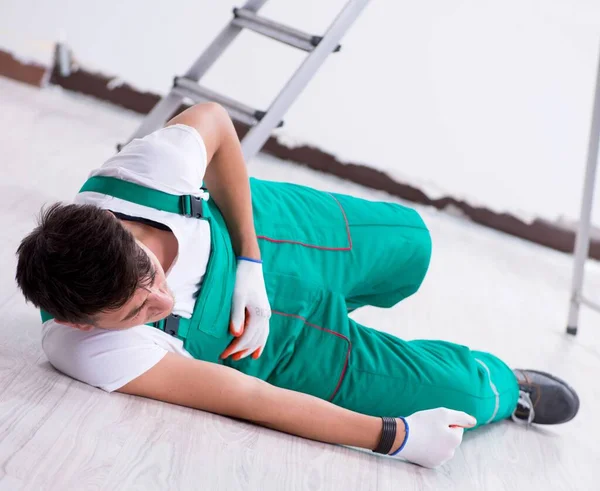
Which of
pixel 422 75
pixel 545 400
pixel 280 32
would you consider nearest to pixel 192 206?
pixel 545 400

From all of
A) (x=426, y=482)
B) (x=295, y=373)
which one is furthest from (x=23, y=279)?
(x=426, y=482)

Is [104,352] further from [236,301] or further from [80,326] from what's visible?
[236,301]

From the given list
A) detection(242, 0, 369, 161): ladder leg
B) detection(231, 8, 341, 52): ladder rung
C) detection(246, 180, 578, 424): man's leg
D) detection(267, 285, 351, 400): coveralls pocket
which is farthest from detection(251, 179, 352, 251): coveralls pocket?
detection(231, 8, 341, 52): ladder rung

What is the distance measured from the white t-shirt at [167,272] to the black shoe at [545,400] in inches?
33.8

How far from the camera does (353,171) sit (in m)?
3.97

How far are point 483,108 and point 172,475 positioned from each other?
2.91 metres

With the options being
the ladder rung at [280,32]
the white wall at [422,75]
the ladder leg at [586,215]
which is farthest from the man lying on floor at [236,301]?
the white wall at [422,75]

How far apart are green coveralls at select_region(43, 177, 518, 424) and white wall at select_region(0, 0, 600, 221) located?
212 cm

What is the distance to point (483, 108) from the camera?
376 cm

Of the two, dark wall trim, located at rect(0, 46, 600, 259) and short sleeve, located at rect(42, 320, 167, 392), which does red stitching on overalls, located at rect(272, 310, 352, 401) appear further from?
dark wall trim, located at rect(0, 46, 600, 259)

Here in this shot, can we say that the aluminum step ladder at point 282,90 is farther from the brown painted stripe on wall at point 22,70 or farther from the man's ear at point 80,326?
the brown painted stripe on wall at point 22,70

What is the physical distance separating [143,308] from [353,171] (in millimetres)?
2851

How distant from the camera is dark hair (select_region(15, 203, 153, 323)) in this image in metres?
1.13

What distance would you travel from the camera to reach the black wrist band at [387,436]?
4.67 ft
